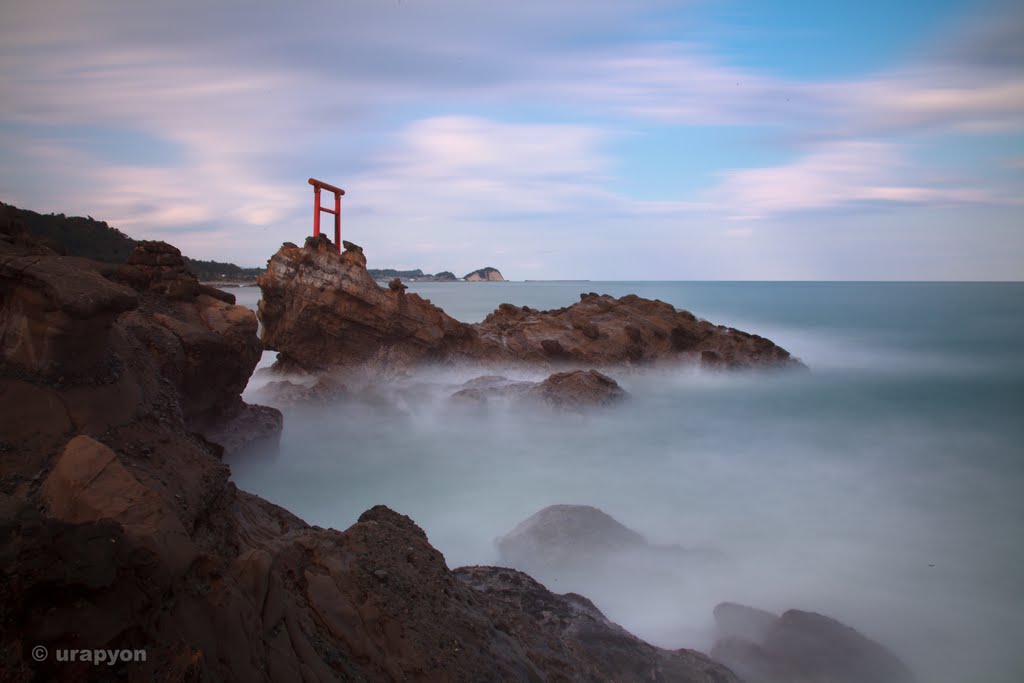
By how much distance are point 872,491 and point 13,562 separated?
1388 cm

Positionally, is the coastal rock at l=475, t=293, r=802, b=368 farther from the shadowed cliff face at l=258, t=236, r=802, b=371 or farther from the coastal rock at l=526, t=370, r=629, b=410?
the coastal rock at l=526, t=370, r=629, b=410

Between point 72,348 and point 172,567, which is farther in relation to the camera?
point 72,348

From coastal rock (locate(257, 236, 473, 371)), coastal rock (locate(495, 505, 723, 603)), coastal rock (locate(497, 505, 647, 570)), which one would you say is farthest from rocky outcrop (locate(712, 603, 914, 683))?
coastal rock (locate(257, 236, 473, 371))

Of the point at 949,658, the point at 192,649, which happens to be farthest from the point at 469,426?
the point at 192,649

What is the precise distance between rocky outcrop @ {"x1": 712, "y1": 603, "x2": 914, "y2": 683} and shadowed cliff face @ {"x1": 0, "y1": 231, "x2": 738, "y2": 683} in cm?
104

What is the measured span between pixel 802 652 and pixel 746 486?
21.8 ft

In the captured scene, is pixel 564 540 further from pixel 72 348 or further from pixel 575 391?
pixel 575 391

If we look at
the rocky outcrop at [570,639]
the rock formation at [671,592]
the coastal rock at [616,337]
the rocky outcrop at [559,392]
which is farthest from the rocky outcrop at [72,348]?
the coastal rock at [616,337]

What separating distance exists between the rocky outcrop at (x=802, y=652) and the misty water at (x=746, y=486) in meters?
0.58

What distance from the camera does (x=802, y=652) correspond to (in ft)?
21.6

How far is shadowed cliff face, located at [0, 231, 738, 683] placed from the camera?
2.37 metres

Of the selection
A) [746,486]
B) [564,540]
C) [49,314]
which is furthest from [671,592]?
[49,314]

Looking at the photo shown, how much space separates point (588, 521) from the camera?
30.2 ft

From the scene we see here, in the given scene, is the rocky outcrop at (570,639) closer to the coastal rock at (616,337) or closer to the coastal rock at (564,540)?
the coastal rock at (564,540)
